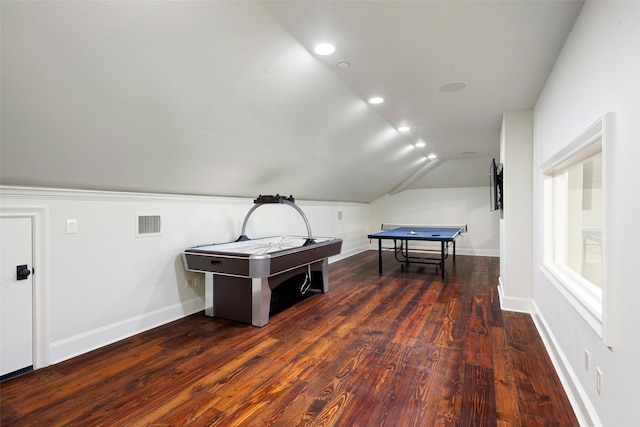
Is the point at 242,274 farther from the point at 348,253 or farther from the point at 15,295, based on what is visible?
the point at 348,253

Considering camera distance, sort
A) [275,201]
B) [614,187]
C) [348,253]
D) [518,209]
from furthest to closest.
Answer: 1. [348,253]
2. [275,201]
3. [518,209]
4. [614,187]

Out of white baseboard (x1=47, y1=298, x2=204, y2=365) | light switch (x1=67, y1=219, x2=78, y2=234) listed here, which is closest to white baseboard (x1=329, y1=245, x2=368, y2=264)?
white baseboard (x1=47, y1=298, x2=204, y2=365)

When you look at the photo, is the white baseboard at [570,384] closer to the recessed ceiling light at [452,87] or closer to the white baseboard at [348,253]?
the recessed ceiling light at [452,87]

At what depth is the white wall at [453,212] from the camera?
767cm

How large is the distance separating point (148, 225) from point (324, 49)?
2240 mm

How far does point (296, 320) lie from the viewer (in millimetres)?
3307

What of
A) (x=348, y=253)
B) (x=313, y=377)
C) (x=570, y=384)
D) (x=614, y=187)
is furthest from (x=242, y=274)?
(x=348, y=253)

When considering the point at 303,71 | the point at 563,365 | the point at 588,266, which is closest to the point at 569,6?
the point at 303,71

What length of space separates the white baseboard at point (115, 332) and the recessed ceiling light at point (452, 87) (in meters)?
3.30

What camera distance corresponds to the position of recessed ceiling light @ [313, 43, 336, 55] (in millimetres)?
2188

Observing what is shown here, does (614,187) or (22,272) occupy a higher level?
(614,187)

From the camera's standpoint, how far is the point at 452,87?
2.93m

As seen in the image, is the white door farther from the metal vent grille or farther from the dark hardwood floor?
the metal vent grille

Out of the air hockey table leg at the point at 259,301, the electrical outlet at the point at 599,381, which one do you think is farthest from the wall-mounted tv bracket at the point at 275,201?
the electrical outlet at the point at 599,381
